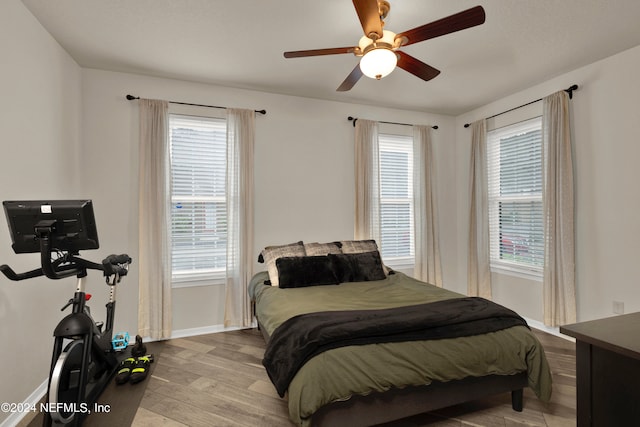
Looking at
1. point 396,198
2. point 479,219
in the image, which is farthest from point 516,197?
point 396,198

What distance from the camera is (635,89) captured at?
2.78 metres

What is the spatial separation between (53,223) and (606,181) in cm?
446

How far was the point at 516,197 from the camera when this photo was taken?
12.7 ft

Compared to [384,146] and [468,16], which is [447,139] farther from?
[468,16]

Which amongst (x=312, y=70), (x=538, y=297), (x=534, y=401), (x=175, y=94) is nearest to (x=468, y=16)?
(x=312, y=70)

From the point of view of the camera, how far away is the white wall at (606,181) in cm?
281

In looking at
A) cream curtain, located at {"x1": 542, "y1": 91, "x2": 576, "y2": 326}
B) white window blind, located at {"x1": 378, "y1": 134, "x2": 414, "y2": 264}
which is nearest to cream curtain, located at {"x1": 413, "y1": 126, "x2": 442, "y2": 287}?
white window blind, located at {"x1": 378, "y1": 134, "x2": 414, "y2": 264}

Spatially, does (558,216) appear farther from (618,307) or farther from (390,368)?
(390,368)

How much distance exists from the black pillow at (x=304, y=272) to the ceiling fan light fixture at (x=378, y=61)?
1.92m

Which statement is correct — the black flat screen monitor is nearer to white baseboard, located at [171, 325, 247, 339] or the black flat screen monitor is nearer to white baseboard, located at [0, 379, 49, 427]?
white baseboard, located at [0, 379, 49, 427]

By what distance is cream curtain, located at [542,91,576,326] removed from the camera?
3.19 m

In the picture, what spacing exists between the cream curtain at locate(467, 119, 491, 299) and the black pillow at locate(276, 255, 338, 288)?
2.26 m

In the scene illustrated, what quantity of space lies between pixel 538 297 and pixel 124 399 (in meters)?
4.19

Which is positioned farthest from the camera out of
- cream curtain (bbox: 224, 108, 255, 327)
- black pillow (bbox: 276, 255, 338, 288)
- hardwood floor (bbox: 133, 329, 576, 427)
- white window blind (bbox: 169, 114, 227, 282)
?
cream curtain (bbox: 224, 108, 255, 327)
